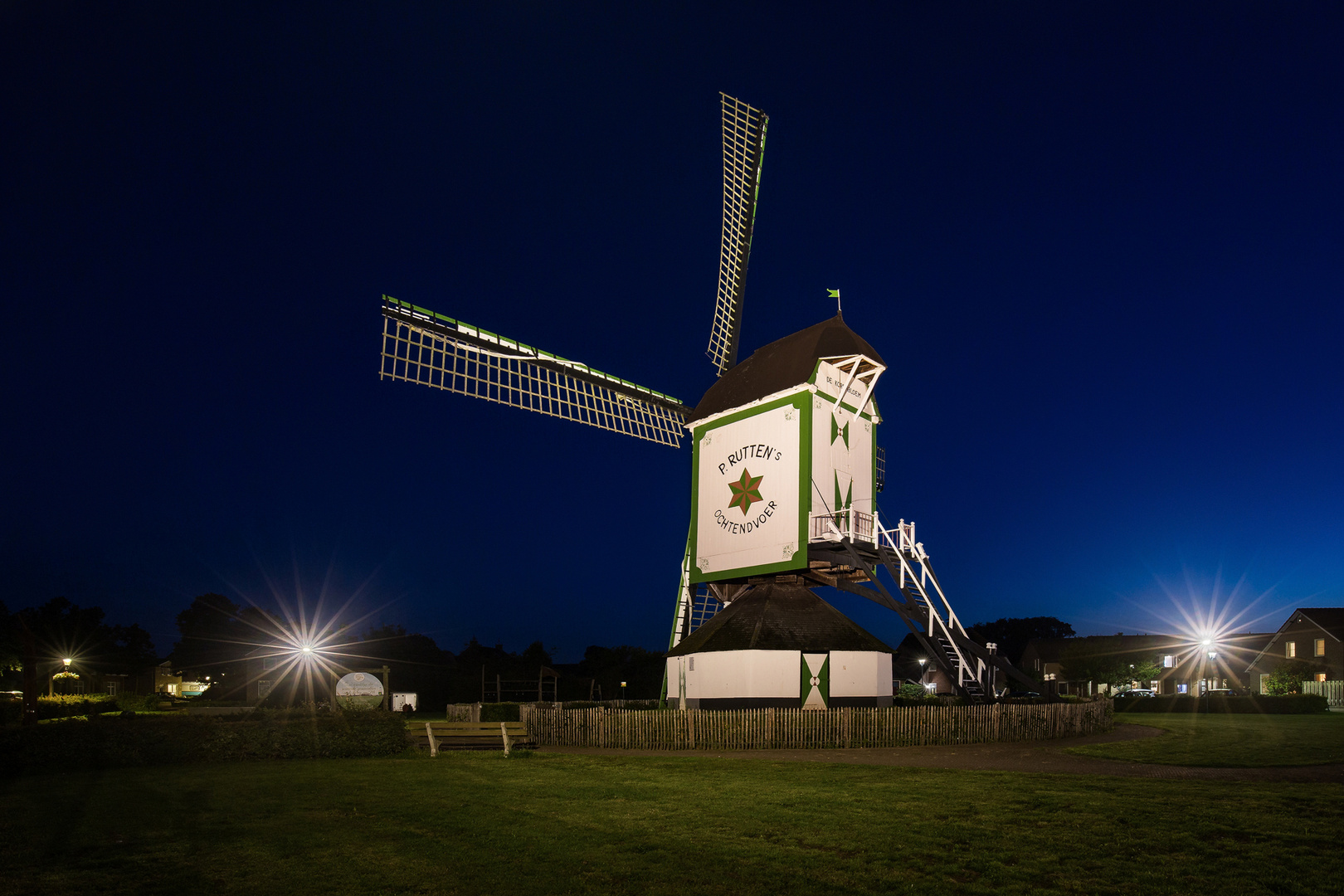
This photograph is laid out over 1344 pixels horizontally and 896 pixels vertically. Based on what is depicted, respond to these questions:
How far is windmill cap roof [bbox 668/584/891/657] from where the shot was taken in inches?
970

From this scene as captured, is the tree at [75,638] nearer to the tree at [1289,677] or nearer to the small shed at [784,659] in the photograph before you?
the small shed at [784,659]

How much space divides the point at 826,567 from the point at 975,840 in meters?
16.8

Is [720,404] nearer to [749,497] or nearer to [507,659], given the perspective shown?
[749,497]

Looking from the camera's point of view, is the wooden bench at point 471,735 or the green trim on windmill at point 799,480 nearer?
the wooden bench at point 471,735

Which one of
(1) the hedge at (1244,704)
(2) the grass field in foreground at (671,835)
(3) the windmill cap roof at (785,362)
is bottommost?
(1) the hedge at (1244,704)

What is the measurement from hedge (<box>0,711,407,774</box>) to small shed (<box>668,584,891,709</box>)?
9042mm

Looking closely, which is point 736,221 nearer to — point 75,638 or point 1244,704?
point 1244,704

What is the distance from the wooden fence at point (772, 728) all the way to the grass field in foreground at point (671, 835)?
18.1 feet

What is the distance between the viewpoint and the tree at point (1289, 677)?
5062cm

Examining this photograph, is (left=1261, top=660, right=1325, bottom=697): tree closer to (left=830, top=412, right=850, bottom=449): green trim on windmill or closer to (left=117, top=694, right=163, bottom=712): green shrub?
(left=830, top=412, right=850, bottom=449): green trim on windmill

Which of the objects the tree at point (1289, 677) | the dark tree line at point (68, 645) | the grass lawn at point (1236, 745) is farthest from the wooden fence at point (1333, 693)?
the dark tree line at point (68, 645)

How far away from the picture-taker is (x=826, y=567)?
2616 cm

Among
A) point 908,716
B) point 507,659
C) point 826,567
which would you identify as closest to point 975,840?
point 908,716

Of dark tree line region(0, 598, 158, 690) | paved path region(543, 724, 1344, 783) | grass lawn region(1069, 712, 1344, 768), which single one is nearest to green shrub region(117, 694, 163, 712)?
dark tree line region(0, 598, 158, 690)
